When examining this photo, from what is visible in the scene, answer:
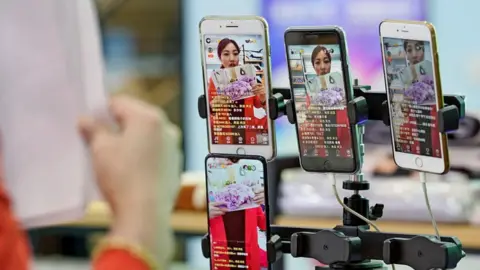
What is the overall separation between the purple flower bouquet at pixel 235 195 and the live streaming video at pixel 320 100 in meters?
0.07

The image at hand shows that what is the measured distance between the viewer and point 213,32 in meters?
1.04

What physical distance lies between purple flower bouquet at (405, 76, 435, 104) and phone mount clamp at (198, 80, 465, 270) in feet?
0.07

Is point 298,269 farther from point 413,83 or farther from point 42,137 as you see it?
point 413,83

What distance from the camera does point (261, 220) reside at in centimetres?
100

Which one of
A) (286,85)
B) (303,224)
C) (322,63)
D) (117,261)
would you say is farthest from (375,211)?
(303,224)

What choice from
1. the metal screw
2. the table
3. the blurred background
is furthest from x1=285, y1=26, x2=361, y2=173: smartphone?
the table

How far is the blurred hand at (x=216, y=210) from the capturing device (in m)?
1.02

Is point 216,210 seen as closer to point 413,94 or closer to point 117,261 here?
point 413,94

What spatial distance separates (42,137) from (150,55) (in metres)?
1.69

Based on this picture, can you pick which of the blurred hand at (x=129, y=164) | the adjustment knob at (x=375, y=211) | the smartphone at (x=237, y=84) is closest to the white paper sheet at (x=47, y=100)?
the blurred hand at (x=129, y=164)

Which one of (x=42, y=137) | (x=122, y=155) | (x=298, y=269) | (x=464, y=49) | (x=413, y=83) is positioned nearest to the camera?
(x=413, y=83)

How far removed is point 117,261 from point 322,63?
533 mm

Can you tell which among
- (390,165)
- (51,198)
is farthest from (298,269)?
(51,198)

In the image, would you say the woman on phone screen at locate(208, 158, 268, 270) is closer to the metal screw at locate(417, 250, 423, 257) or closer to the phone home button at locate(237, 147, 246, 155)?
the phone home button at locate(237, 147, 246, 155)
